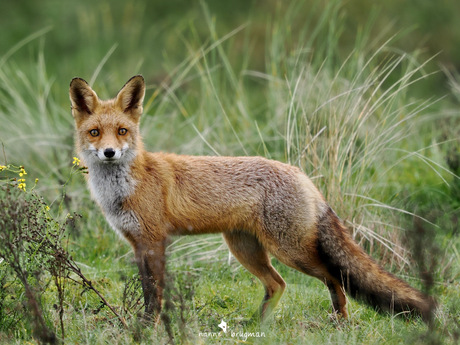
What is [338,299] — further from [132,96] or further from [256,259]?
[132,96]

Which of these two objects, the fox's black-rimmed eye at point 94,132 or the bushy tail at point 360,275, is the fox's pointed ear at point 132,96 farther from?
the bushy tail at point 360,275

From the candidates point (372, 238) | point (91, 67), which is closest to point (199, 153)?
point (372, 238)

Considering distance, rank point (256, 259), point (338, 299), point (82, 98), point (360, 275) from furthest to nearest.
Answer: point (256, 259) < point (82, 98) < point (338, 299) < point (360, 275)

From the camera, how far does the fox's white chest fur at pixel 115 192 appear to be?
4852mm

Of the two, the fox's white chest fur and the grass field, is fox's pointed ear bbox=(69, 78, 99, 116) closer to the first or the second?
the fox's white chest fur

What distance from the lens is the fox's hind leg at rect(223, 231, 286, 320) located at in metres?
5.26

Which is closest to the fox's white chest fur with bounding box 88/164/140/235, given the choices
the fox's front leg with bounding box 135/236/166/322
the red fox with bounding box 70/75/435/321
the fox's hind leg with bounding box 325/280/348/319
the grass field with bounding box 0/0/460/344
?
the red fox with bounding box 70/75/435/321

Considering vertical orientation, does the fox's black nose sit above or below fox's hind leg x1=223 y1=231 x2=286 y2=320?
above

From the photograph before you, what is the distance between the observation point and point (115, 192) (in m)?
4.96

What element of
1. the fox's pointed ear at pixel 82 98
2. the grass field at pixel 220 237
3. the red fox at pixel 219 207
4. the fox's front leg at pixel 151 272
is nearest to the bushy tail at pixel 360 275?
the red fox at pixel 219 207

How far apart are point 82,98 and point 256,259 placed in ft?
6.72

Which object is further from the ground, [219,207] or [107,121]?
[107,121]

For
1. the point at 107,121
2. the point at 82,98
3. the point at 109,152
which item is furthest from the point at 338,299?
the point at 82,98

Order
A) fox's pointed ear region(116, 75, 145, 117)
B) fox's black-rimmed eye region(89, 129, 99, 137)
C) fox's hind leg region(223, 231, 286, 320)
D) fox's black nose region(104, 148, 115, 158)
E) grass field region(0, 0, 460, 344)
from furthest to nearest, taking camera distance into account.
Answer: fox's hind leg region(223, 231, 286, 320)
fox's pointed ear region(116, 75, 145, 117)
fox's black-rimmed eye region(89, 129, 99, 137)
fox's black nose region(104, 148, 115, 158)
grass field region(0, 0, 460, 344)
